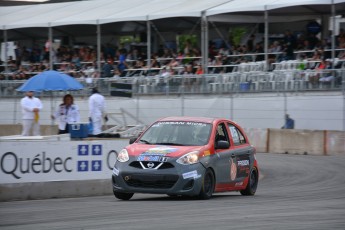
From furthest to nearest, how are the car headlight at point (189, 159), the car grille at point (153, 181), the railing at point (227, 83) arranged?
the railing at point (227, 83), the car headlight at point (189, 159), the car grille at point (153, 181)

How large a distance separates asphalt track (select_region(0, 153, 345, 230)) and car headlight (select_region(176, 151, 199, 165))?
0.62 m

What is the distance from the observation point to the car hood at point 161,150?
14094mm

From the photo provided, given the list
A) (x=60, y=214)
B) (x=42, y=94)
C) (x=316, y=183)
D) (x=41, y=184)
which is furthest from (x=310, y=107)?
(x=60, y=214)

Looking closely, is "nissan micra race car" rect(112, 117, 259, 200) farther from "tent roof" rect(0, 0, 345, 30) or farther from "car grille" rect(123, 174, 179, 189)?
"tent roof" rect(0, 0, 345, 30)

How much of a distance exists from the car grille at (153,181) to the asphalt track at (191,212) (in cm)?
26

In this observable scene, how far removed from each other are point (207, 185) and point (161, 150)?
0.97m

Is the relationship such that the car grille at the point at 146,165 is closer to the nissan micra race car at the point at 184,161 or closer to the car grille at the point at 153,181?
the nissan micra race car at the point at 184,161

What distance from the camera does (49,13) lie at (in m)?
41.0

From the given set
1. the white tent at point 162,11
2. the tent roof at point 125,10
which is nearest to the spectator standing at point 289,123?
the white tent at point 162,11

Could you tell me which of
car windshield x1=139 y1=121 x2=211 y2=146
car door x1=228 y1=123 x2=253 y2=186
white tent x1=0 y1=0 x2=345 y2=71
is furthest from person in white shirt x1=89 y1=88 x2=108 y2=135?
car windshield x1=139 y1=121 x2=211 y2=146

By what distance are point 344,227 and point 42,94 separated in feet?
79.0

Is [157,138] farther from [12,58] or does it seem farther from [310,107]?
[12,58]

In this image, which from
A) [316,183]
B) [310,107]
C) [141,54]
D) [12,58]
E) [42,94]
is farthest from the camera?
[12,58]

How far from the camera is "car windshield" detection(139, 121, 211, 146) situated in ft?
48.2
